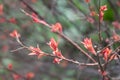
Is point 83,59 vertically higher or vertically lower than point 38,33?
lower

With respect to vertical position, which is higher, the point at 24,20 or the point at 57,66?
the point at 24,20

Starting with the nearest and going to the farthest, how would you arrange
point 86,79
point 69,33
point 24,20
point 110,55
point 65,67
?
point 110,55
point 86,79
point 69,33
point 24,20
point 65,67

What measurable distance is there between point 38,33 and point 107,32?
146 centimetres

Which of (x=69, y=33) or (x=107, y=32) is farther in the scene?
(x=69, y=33)

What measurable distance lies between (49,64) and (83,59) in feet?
4.14

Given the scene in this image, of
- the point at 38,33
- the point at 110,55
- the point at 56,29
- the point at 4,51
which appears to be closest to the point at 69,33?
the point at 38,33

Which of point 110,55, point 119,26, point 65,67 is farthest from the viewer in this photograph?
point 65,67

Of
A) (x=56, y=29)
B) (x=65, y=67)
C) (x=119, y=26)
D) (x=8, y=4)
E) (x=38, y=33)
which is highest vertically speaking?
(x=8, y=4)

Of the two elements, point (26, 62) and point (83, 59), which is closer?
point (83, 59)

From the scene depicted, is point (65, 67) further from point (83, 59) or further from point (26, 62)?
point (83, 59)

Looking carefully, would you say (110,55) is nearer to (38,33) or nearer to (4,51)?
(38,33)

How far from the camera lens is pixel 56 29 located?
4.50 feet

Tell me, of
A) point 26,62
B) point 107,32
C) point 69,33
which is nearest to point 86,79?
point 69,33

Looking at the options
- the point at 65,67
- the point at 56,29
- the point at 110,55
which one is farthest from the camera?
the point at 65,67
